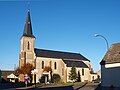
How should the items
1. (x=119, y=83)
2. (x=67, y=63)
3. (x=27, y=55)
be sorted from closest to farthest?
(x=119, y=83), (x=27, y=55), (x=67, y=63)

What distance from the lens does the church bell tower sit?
257 feet

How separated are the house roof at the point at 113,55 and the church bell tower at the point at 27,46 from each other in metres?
49.4

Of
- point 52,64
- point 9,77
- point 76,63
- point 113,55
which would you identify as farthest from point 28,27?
point 113,55

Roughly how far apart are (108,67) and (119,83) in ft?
8.12

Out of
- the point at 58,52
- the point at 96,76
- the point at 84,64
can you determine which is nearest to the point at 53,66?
the point at 58,52

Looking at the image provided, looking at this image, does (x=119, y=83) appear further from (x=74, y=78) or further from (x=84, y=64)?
(x=84, y=64)

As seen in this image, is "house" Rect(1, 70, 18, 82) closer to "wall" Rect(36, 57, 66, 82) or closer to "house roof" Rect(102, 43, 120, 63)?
"wall" Rect(36, 57, 66, 82)

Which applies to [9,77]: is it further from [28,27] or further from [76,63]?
[76,63]

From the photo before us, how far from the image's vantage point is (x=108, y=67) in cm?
2902

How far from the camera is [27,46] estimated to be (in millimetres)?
79250

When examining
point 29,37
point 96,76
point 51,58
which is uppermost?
point 29,37

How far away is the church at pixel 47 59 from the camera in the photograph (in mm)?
78312

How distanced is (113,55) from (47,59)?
52.7m

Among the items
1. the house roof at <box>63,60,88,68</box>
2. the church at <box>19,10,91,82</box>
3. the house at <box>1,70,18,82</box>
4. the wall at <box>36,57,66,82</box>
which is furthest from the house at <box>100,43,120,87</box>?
the house at <box>1,70,18,82</box>
